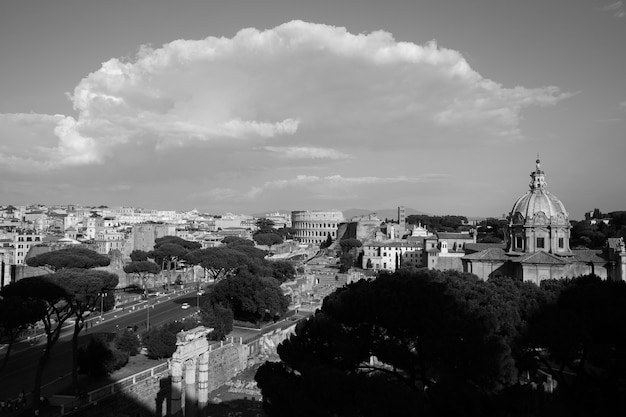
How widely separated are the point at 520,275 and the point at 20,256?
63.6 metres

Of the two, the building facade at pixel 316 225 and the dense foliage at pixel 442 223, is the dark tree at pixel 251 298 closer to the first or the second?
the dense foliage at pixel 442 223

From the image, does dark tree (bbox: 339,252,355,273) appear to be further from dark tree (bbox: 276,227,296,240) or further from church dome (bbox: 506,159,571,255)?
dark tree (bbox: 276,227,296,240)

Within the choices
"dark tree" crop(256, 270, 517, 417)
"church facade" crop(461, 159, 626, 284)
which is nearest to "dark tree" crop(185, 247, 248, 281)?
"church facade" crop(461, 159, 626, 284)

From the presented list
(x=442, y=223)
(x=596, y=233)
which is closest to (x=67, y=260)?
(x=596, y=233)

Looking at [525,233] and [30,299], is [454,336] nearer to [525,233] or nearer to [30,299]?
[30,299]

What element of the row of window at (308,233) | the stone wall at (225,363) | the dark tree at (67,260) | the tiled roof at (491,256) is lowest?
the stone wall at (225,363)

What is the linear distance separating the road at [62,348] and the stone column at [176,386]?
5.50m

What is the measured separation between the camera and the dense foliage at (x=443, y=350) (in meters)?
12.5

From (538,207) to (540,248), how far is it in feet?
10.7

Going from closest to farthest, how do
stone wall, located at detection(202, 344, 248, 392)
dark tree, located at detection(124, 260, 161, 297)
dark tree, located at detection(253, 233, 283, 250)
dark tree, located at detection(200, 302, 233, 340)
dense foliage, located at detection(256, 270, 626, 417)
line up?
dense foliage, located at detection(256, 270, 626, 417), stone wall, located at detection(202, 344, 248, 392), dark tree, located at detection(200, 302, 233, 340), dark tree, located at detection(124, 260, 161, 297), dark tree, located at detection(253, 233, 283, 250)

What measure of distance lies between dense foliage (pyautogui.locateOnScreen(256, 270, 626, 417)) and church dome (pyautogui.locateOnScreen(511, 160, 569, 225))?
990 inches

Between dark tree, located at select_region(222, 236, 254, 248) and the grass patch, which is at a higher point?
dark tree, located at select_region(222, 236, 254, 248)

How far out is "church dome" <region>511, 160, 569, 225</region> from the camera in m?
41.7

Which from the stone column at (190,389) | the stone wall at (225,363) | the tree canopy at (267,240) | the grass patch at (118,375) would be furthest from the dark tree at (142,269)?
the tree canopy at (267,240)
